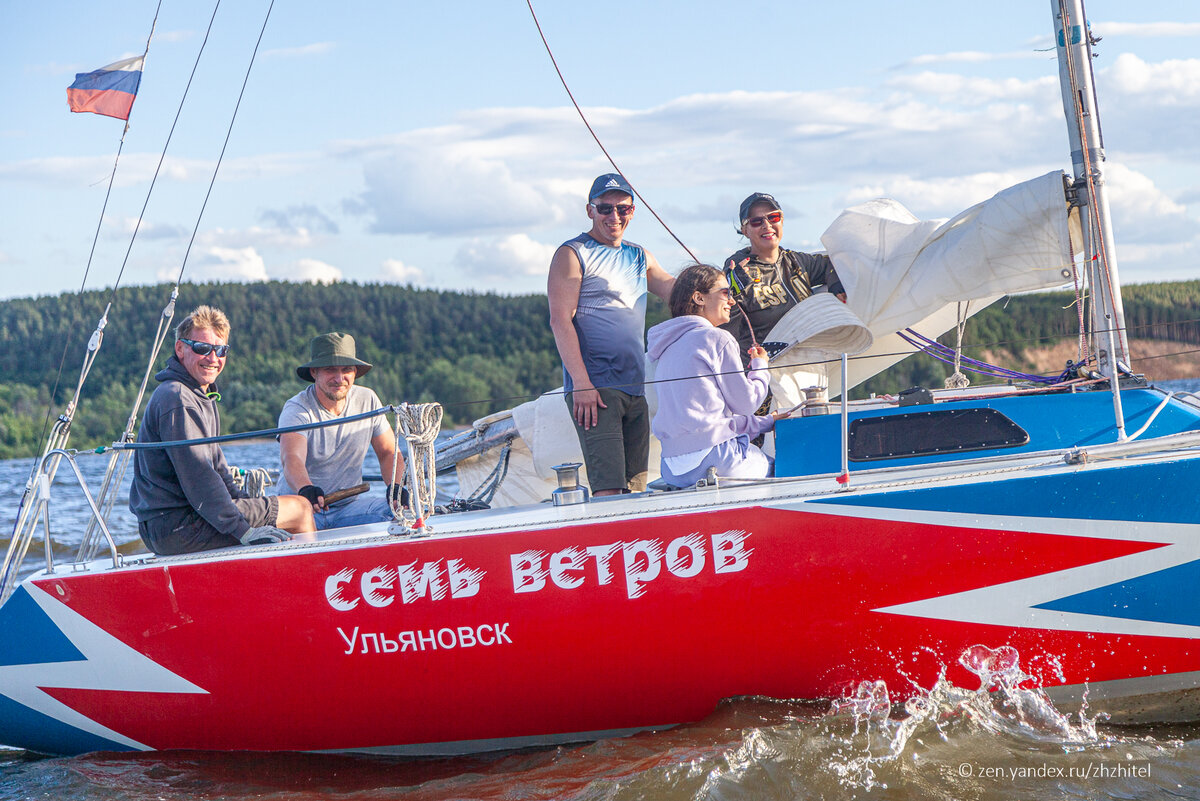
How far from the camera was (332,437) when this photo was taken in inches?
198

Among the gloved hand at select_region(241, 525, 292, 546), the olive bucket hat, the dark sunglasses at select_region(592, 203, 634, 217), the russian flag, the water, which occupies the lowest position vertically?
the water

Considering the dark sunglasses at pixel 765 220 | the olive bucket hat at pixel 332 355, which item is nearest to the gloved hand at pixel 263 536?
the olive bucket hat at pixel 332 355

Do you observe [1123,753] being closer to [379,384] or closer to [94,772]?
[94,772]

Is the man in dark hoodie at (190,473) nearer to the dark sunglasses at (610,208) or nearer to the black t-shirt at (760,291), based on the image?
the dark sunglasses at (610,208)

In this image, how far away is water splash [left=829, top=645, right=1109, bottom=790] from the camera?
3.58 meters

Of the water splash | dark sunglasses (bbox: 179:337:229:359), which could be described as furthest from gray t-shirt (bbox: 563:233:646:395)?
the water splash

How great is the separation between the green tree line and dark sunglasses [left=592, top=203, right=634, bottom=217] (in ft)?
71.3

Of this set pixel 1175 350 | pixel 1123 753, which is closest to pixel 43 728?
pixel 1123 753

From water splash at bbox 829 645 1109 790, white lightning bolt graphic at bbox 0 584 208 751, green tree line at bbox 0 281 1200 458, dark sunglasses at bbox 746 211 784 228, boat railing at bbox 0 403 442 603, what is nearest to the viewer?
water splash at bbox 829 645 1109 790

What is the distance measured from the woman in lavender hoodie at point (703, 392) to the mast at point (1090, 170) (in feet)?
4.58

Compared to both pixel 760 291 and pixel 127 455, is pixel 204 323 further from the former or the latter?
pixel 760 291

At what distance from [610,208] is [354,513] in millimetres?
1801

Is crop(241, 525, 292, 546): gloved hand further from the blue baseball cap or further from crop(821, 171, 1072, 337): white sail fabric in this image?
crop(821, 171, 1072, 337): white sail fabric

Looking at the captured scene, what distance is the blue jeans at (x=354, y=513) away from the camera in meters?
4.76
